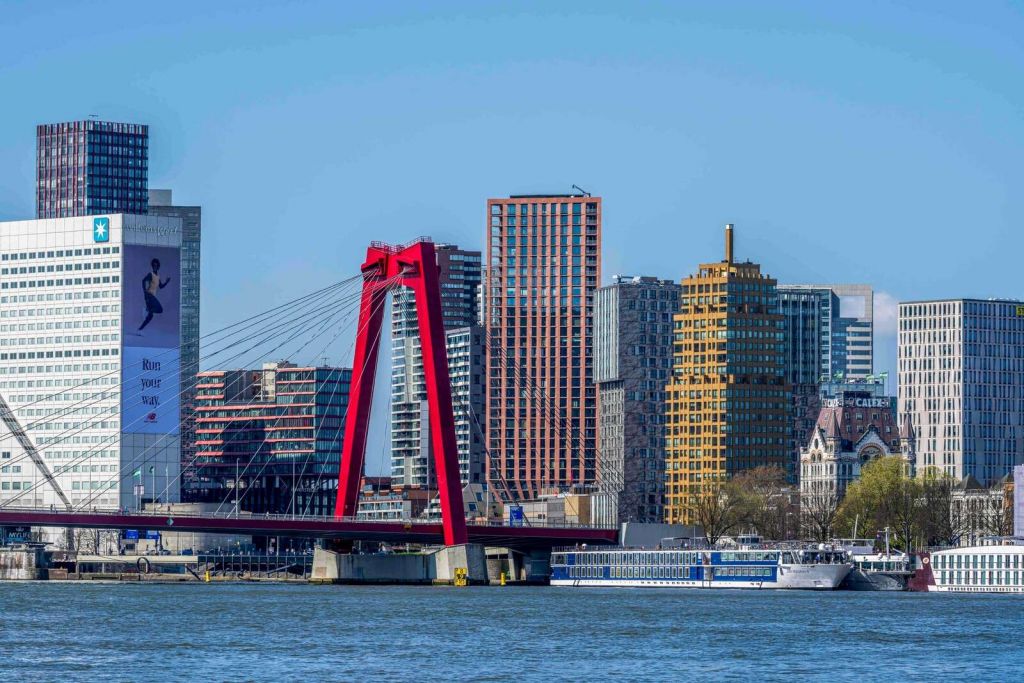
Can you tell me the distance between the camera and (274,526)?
152m

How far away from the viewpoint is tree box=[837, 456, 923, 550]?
188 metres

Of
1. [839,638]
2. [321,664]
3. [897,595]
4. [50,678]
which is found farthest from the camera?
[897,595]

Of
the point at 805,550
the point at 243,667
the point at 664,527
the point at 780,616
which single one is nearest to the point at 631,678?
the point at 243,667

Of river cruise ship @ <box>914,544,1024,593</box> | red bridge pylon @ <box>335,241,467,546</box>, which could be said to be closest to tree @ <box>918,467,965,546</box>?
river cruise ship @ <box>914,544,1024,593</box>

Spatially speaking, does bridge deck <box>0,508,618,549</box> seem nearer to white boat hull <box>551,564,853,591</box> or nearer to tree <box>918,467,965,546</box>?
white boat hull <box>551,564,853,591</box>

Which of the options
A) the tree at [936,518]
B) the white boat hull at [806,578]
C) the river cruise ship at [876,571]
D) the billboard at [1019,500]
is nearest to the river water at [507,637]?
the white boat hull at [806,578]

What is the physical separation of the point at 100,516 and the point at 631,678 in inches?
2917

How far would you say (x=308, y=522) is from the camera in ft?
497

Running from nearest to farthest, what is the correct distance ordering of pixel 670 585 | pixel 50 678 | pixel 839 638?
pixel 50 678 < pixel 839 638 < pixel 670 585

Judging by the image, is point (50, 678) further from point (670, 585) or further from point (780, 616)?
point (670, 585)

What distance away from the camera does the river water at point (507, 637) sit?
79531 millimetres

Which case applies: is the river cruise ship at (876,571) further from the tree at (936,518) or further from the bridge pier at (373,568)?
the tree at (936,518)

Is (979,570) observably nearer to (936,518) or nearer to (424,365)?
(424,365)

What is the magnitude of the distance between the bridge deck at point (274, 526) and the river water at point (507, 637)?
680 centimetres
